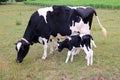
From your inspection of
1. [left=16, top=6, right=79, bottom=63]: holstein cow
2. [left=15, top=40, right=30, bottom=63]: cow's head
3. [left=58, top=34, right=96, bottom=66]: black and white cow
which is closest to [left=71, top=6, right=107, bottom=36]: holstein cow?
[left=16, top=6, right=79, bottom=63]: holstein cow

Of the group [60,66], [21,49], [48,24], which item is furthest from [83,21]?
[21,49]

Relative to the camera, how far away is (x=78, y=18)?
10.8 m

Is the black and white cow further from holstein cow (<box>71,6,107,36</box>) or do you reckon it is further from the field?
holstein cow (<box>71,6,107,36</box>)

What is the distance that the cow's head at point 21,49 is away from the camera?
10.4m

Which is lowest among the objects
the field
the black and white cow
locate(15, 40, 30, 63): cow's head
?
the field

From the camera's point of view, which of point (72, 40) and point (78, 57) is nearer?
point (72, 40)

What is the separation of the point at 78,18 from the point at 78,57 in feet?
4.24

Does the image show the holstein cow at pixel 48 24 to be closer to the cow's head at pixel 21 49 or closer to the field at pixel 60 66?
the cow's head at pixel 21 49

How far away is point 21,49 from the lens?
10.4 meters

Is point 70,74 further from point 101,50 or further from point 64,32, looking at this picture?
point 101,50

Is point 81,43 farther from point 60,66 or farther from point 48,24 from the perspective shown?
point 48,24

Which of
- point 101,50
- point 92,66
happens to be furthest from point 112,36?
point 92,66

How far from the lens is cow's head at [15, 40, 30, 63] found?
1038 cm

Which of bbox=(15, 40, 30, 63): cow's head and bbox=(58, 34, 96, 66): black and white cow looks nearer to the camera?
bbox=(58, 34, 96, 66): black and white cow
